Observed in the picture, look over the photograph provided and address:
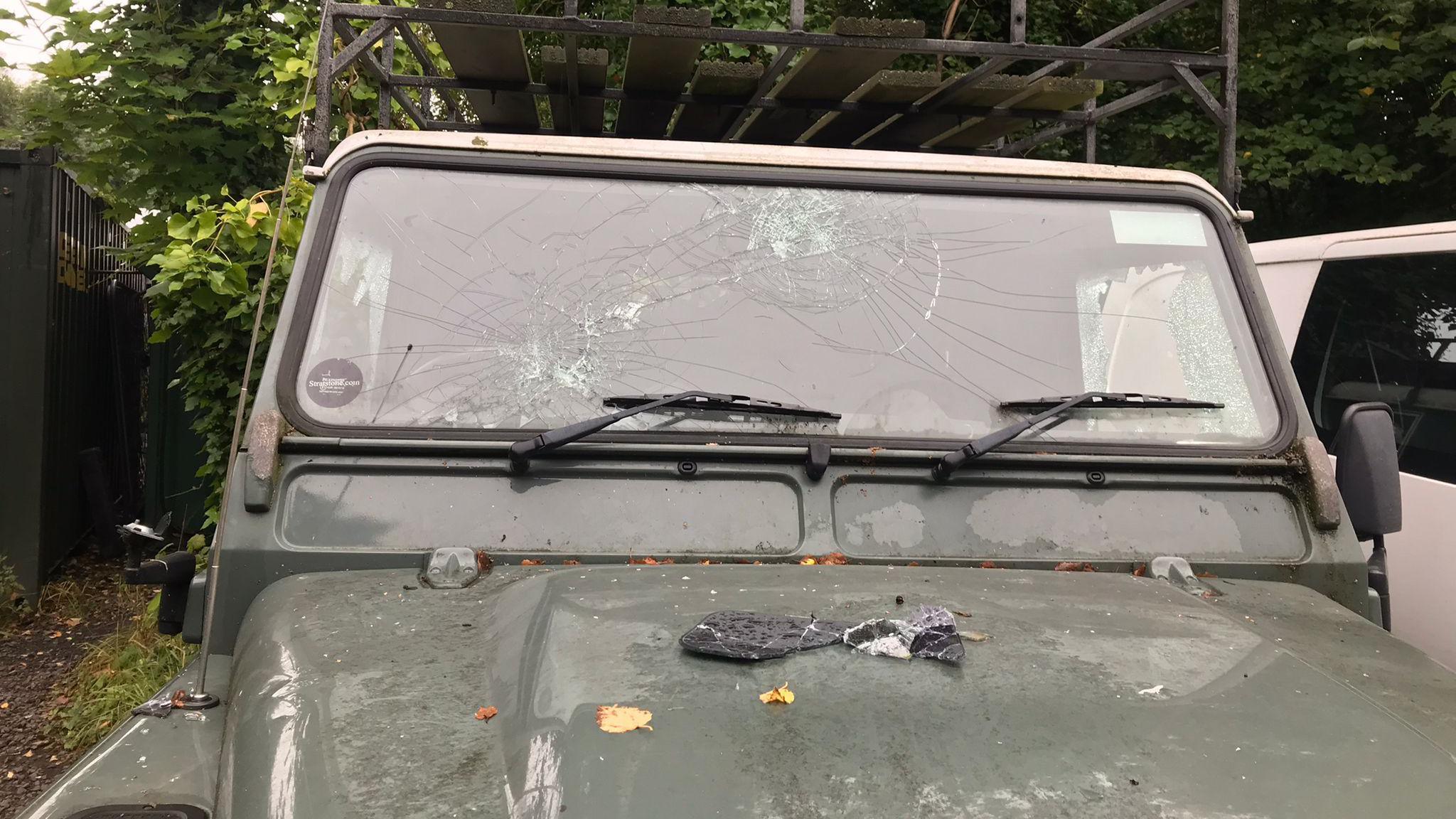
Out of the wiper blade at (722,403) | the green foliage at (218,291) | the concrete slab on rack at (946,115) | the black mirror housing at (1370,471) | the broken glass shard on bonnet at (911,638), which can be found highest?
the concrete slab on rack at (946,115)

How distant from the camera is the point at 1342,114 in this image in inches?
360

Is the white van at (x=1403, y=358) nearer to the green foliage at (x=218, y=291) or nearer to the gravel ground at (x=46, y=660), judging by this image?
the green foliage at (x=218, y=291)

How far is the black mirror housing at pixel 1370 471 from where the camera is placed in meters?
2.40

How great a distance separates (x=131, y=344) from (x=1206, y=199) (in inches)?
273

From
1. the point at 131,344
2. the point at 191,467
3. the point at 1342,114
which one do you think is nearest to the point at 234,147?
the point at 131,344

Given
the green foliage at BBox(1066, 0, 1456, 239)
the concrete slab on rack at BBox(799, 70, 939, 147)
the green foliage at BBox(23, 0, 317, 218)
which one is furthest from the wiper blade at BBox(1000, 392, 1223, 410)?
the green foliage at BBox(1066, 0, 1456, 239)

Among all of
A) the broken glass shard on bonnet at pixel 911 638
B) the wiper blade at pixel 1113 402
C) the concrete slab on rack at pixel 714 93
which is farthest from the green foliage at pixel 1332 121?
the broken glass shard on bonnet at pixel 911 638

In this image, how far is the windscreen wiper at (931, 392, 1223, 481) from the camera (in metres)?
2.40

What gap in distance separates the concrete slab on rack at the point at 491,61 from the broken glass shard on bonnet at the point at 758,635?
1735 millimetres

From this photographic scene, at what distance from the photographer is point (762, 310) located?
254 centimetres

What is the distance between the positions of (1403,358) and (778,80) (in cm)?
327

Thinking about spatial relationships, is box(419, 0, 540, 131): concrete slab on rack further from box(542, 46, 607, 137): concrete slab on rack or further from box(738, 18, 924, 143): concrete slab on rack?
box(738, 18, 924, 143): concrete slab on rack

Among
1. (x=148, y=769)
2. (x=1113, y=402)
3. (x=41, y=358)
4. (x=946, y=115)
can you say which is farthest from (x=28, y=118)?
(x=1113, y=402)

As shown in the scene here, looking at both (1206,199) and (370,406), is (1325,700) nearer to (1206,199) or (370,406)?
(1206,199)
